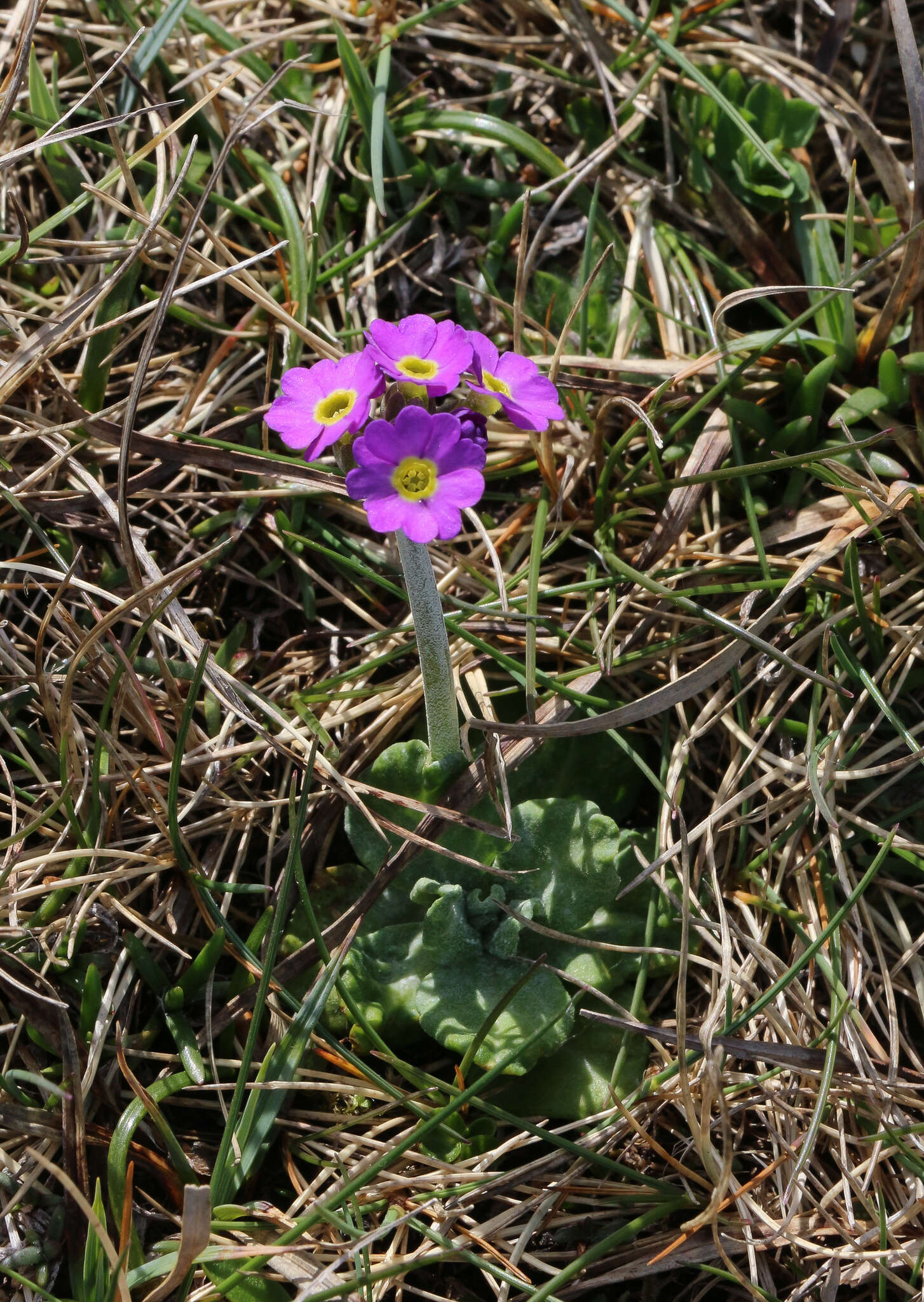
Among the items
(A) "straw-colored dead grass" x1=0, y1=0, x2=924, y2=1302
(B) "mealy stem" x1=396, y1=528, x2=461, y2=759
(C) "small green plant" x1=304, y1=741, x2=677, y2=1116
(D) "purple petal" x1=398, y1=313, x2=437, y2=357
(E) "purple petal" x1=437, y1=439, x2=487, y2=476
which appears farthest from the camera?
(C) "small green plant" x1=304, y1=741, x2=677, y2=1116

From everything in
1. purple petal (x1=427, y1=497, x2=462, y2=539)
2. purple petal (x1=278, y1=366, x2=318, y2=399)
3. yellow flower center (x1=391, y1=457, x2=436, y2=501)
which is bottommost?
purple petal (x1=427, y1=497, x2=462, y2=539)

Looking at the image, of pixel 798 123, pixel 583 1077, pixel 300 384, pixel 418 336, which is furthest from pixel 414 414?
pixel 798 123

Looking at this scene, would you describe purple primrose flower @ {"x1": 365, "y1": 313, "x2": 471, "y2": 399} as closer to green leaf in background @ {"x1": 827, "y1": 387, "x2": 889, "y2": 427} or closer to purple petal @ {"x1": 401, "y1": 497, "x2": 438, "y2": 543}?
purple petal @ {"x1": 401, "y1": 497, "x2": 438, "y2": 543}

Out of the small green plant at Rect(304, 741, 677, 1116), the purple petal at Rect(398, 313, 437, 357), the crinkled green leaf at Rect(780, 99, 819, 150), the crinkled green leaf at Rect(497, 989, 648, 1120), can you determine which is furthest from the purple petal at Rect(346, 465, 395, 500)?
the crinkled green leaf at Rect(780, 99, 819, 150)

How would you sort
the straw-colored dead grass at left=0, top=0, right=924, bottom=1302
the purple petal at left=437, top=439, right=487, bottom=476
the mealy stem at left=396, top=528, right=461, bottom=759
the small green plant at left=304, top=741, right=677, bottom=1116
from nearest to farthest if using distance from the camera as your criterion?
the purple petal at left=437, top=439, right=487, bottom=476 < the mealy stem at left=396, top=528, right=461, bottom=759 < the straw-colored dead grass at left=0, top=0, right=924, bottom=1302 < the small green plant at left=304, top=741, right=677, bottom=1116

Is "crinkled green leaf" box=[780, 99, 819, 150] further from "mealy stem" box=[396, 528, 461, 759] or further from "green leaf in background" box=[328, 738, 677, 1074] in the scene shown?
"green leaf in background" box=[328, 738, 677, 1074]

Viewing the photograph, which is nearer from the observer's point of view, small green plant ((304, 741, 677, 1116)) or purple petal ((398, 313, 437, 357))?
purple petal ((398, 313, 437, 357))

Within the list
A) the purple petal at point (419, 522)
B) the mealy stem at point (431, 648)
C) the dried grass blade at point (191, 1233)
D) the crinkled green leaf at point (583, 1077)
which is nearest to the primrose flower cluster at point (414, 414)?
the purple petal at point (419, 522)

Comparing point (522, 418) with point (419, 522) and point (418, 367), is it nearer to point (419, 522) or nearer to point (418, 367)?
point (418, 367)

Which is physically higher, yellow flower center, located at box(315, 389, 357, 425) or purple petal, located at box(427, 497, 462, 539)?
yellow flower center, located at box(315, 389, 357, 425)
